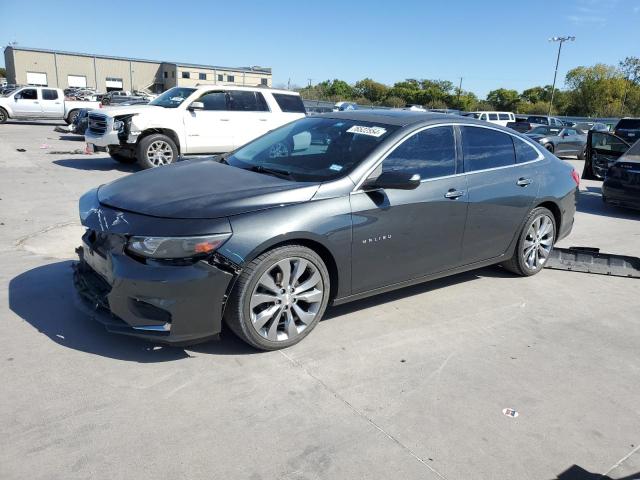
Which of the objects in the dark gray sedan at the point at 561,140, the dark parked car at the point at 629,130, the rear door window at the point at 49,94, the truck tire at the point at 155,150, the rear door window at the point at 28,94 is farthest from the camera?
the rear door window at the point at 49,94

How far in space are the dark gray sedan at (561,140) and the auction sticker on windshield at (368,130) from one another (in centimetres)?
1684

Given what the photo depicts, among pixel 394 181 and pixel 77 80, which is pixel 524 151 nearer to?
pixel 394 181

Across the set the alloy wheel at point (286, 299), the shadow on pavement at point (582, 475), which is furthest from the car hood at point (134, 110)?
the shadow on pavement at point (582, 475)

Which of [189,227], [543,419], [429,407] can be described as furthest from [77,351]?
[543,419]

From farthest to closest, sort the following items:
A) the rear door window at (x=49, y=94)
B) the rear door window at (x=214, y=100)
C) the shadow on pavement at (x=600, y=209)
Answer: the rear door window at (x=49, y=94)
the rear door window at (x=214, y=100)
the shadow on pavement at (x=600, y=209)

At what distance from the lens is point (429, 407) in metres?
3.10

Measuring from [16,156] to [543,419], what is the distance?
13.8m

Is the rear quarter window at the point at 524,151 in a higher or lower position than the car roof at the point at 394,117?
lower

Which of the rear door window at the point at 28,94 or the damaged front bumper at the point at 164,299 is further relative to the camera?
the rear door window at the point at 28,94

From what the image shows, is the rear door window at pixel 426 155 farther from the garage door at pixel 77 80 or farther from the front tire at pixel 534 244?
the garage door at pixel 77 80

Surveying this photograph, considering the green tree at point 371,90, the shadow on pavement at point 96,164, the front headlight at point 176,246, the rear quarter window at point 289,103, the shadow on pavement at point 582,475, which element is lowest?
the shadow on pavement at point 582,475

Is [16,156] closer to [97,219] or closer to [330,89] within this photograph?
[97,219]

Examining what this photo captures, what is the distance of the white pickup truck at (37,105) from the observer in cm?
2480

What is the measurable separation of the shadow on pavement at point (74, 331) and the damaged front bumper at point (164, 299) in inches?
10.9
